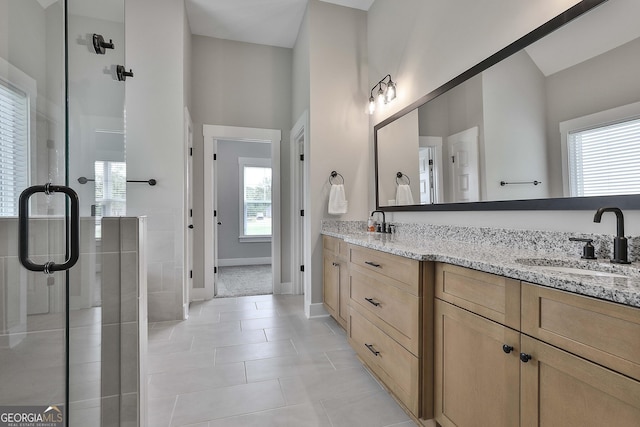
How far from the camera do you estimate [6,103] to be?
2.57ft

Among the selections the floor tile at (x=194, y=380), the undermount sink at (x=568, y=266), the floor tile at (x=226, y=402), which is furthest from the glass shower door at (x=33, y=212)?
the undermount sink at (x=568, y=266)

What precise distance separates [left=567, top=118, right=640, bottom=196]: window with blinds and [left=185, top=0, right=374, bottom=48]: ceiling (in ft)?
8.74

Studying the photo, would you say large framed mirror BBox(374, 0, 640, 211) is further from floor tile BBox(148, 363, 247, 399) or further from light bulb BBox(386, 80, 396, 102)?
floor tile BBox(148, 363, 247, 399)

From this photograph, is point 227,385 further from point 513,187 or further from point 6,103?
point 513,187

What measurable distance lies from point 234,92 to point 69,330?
344cm

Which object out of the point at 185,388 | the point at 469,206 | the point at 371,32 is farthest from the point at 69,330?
A: the point at 371,32

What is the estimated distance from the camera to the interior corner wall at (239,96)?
3.65 m

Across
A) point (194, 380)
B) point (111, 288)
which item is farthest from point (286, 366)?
point (111, 288)

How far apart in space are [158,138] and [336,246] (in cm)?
203

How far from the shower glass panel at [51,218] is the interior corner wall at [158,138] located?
1878mm

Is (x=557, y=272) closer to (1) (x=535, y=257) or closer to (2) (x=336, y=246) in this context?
(1) (x=535, y=257)

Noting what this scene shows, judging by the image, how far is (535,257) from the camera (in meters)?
1.33

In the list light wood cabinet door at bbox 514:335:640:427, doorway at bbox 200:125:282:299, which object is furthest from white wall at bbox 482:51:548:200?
doorway at bbox 200:125:282:299

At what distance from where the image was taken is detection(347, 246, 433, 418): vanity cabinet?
1.39 m
